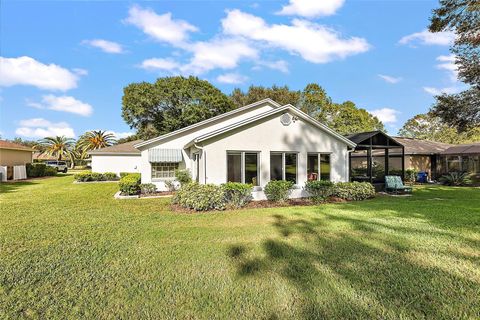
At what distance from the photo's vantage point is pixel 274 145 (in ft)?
44.9

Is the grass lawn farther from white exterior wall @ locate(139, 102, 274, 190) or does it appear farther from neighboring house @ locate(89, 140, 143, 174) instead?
neighboring house @ locate(89, 140, 143, 174)

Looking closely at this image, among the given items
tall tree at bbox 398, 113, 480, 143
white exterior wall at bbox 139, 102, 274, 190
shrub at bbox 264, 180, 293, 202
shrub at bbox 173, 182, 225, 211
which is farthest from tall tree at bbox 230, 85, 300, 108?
tall tree at bbox 398, 113, 480, 143

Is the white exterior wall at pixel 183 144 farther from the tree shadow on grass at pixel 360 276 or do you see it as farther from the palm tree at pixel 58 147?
the palm tree at pixel 58 147

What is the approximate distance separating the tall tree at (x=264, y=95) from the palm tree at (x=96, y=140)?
3413cm

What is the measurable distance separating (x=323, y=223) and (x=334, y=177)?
7577 millimetres

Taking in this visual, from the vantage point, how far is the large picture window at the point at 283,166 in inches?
540

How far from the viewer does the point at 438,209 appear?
33.9 feet

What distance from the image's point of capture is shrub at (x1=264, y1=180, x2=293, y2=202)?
1252cm

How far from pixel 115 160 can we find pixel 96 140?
104 feet

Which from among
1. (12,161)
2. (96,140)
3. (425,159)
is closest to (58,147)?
(96,140)

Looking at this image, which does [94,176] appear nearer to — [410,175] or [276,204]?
[276,204]

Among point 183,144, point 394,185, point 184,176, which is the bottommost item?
point 394,185

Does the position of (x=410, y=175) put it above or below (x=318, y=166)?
below

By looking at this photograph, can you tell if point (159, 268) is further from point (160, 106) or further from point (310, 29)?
point (160, 106)
